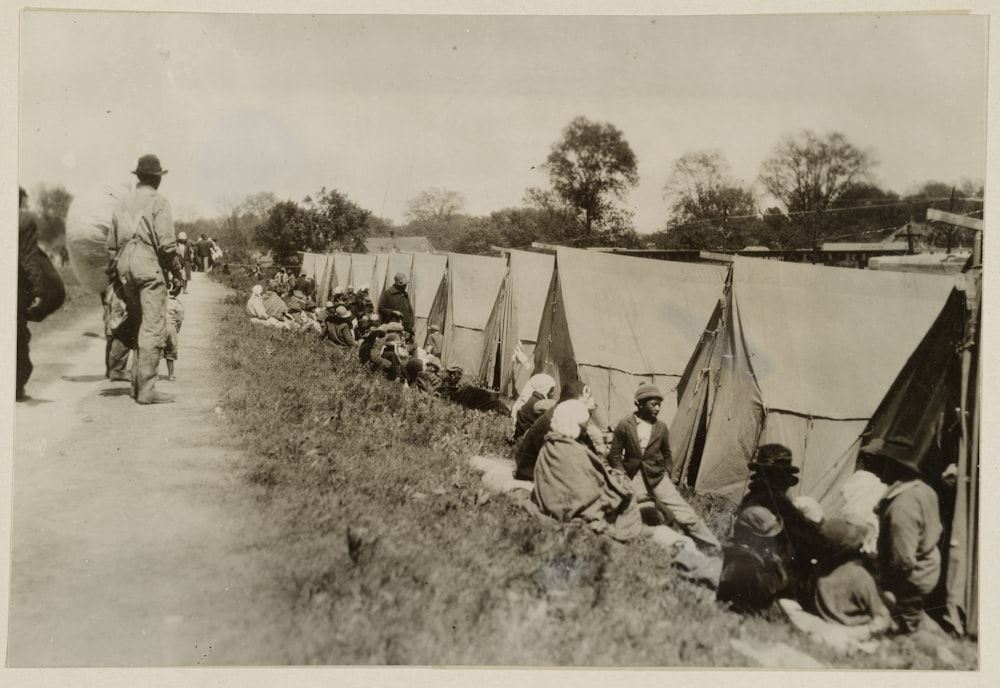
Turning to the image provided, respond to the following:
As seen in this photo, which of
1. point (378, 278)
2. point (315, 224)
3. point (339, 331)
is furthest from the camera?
point (378, 278)

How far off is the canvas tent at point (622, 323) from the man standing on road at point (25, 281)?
422cm

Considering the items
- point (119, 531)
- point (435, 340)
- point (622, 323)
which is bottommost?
point (119, 531)

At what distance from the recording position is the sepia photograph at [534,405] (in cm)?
374

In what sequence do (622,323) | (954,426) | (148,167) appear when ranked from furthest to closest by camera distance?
(622,323) < (148,167) < (954,426)

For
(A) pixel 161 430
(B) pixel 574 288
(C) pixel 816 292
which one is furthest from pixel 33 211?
(C) pixel 816 292

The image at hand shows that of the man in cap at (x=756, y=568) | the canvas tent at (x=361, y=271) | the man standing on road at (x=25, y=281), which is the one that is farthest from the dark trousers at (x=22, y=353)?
the canvas tent at (x=361, y=271)

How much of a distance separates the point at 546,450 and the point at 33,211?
3683mm

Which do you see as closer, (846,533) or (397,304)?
(846,533)

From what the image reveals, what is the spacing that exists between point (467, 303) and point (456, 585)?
5795 millimetres

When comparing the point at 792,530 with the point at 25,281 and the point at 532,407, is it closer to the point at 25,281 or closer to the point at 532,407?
the point at 532,407

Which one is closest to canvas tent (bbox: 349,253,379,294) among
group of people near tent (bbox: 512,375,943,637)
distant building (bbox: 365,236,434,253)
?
distant building (bbox: 365,236,434,253)

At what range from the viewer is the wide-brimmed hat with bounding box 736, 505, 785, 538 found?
3.78m

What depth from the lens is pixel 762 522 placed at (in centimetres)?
379

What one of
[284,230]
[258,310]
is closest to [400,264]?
[258,310]
